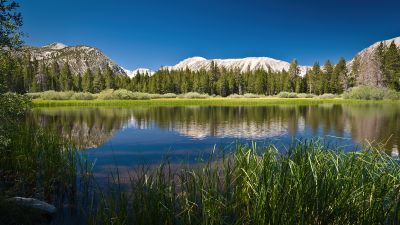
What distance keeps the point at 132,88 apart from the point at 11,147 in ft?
423

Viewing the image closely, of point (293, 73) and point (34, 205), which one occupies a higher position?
point (293, 73)

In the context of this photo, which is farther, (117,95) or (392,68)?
(392,68)

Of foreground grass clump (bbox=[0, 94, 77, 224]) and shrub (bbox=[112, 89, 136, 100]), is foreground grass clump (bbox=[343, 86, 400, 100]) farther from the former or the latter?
foreground grass clump (bbox=[0, 94, 77, 224])

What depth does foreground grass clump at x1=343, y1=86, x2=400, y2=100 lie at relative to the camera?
284ft

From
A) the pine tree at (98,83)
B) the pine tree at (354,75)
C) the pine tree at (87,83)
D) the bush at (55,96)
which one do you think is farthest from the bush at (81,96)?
the pine tree at (354,75)

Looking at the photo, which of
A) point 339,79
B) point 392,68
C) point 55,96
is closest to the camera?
point 55,96

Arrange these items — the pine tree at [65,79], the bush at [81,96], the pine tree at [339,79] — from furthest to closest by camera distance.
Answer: the pine tree at [65,79], the pine tree at [339,79], the bush at [81,96]

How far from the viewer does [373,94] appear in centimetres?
8756

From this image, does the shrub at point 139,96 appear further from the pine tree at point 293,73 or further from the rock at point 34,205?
the rock at point 34,205

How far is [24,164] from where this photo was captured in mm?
12508

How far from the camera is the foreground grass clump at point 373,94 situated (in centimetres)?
8662

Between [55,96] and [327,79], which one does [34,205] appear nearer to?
[55,96]

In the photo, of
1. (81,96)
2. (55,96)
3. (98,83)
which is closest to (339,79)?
(81,96)

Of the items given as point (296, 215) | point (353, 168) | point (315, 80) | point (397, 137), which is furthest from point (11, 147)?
point (315, 80)
